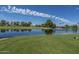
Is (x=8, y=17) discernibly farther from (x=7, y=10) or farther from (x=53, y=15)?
(x=53, y=15)

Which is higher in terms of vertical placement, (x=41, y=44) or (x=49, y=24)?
(x=49, y=24)

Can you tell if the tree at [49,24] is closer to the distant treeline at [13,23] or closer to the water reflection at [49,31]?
the water reflection at [49,31]

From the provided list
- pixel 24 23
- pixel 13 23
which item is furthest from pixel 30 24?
pixel 13 23

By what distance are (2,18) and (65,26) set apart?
778 millimetres

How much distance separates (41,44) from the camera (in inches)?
132

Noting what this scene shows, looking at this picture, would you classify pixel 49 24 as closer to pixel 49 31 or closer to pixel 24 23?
pixel 49 31

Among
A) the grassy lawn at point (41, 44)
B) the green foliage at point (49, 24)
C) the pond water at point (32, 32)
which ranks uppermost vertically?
the green foliage at point (49, 24)

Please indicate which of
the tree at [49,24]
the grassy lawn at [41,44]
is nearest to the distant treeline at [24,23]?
the tree at [49,24]

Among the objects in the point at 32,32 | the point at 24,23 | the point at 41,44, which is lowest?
the point at 41,44

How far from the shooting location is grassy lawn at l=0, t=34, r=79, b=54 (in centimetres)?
333

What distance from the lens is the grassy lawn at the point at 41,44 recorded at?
3332mm
